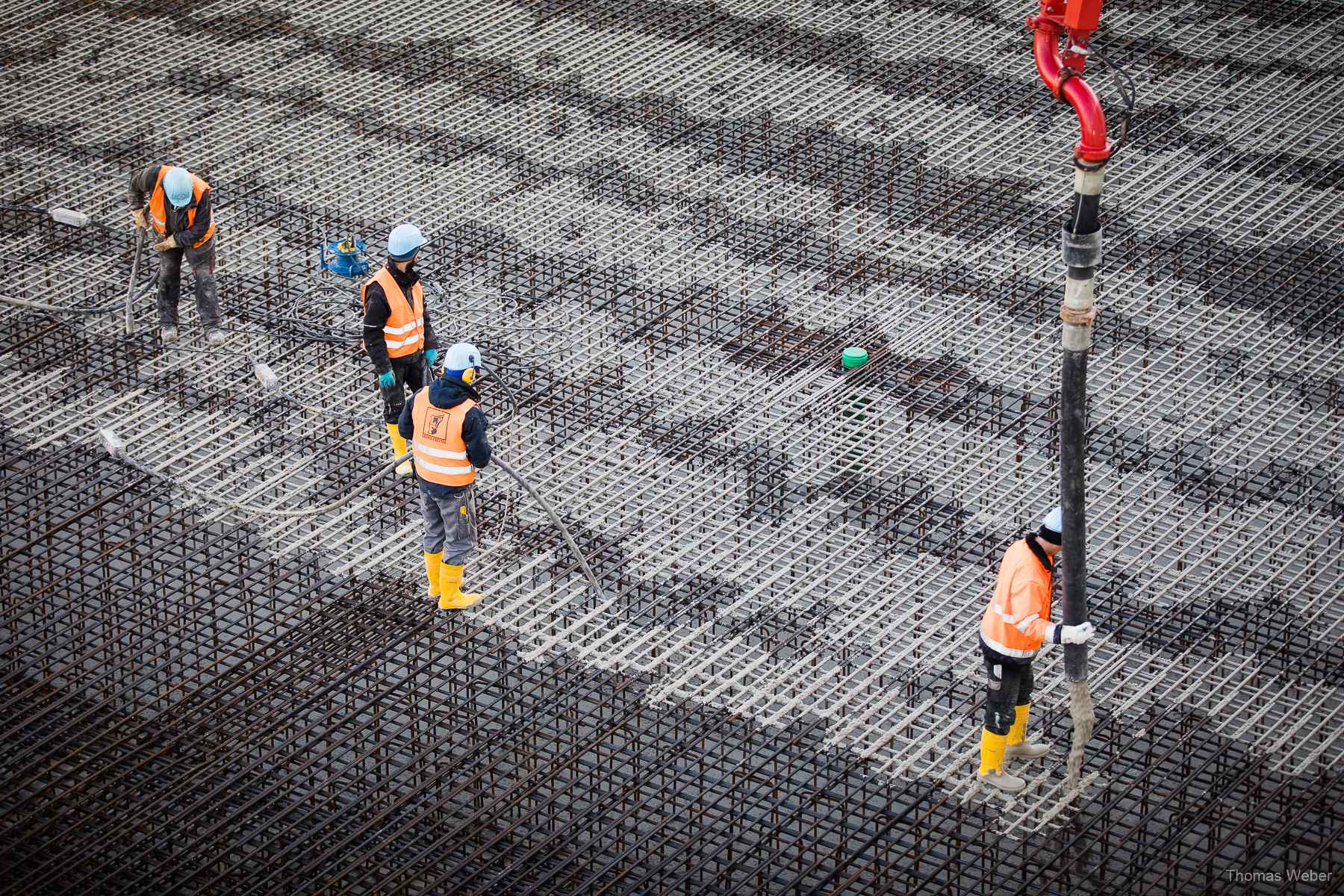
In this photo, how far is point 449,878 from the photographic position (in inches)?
305

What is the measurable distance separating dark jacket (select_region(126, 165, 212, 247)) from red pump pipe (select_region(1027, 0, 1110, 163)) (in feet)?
22.4

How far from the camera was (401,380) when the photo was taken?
33.3ft

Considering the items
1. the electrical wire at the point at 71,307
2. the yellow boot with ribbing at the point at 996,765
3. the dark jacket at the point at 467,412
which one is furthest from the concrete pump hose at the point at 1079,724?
the electrical wire at the point at 71,307

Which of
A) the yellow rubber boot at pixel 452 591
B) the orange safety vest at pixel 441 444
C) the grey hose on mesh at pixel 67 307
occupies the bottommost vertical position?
the yellow rubber boot at pixel 452 591

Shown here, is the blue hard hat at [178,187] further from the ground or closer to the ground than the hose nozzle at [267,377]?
further from the ground

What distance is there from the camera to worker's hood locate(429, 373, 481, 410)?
854cm

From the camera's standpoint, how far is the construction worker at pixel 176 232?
11.1m

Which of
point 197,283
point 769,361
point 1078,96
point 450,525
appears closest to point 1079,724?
point 1078,96

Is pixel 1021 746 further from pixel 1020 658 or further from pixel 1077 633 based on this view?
pixel 1077 633

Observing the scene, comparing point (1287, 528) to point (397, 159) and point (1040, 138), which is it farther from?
point (397, 159)

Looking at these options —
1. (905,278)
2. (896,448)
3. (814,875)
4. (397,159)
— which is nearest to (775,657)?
(814,875)

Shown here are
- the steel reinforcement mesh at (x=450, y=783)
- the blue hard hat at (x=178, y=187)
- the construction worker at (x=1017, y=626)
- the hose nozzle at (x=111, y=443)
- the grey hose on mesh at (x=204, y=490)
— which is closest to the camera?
the construction worker at (x=1017, y=626)

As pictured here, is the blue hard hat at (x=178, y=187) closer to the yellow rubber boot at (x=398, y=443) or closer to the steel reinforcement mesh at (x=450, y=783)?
the yellow rubber boot at (x=398, y=443)

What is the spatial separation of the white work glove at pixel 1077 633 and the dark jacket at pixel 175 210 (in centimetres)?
716
